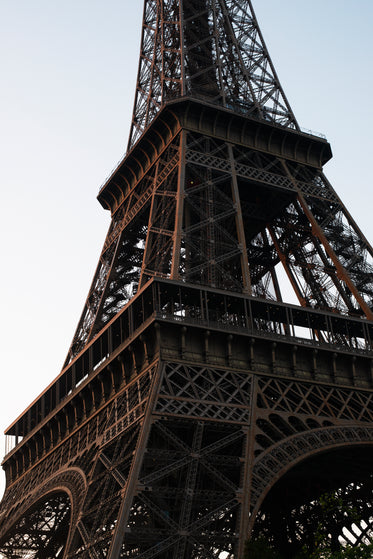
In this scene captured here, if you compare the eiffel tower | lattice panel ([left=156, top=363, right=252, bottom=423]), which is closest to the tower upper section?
the eiffel tower

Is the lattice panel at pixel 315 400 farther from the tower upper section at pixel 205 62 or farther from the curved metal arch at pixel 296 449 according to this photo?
the tower upper section at pixel 205 62

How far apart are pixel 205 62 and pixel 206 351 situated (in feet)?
90.9

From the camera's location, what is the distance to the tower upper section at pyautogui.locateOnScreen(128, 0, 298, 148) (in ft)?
149

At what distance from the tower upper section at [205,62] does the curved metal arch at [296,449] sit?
864 inches

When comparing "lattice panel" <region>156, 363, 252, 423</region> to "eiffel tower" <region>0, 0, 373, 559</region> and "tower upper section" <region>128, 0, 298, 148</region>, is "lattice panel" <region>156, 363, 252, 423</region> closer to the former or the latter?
"eiffel tower" <region>0, 0, 373, 559</region>

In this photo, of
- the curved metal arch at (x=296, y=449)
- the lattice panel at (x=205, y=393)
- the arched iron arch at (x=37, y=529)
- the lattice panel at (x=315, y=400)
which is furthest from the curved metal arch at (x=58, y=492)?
the lattice panel at (x=315, y=400)

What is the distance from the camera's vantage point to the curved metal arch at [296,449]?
84.6ft

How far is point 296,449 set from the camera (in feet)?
90.3

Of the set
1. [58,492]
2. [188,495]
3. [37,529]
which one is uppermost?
[37,529]

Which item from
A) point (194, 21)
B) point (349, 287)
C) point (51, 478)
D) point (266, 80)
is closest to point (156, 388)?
point (51, 478)

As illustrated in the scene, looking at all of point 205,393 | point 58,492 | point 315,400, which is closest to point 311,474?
point 315,400

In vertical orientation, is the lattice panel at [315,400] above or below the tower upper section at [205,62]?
below

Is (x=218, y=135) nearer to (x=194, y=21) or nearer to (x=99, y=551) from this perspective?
(x=194, y=21)

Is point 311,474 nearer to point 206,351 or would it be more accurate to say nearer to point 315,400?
point 315,400
